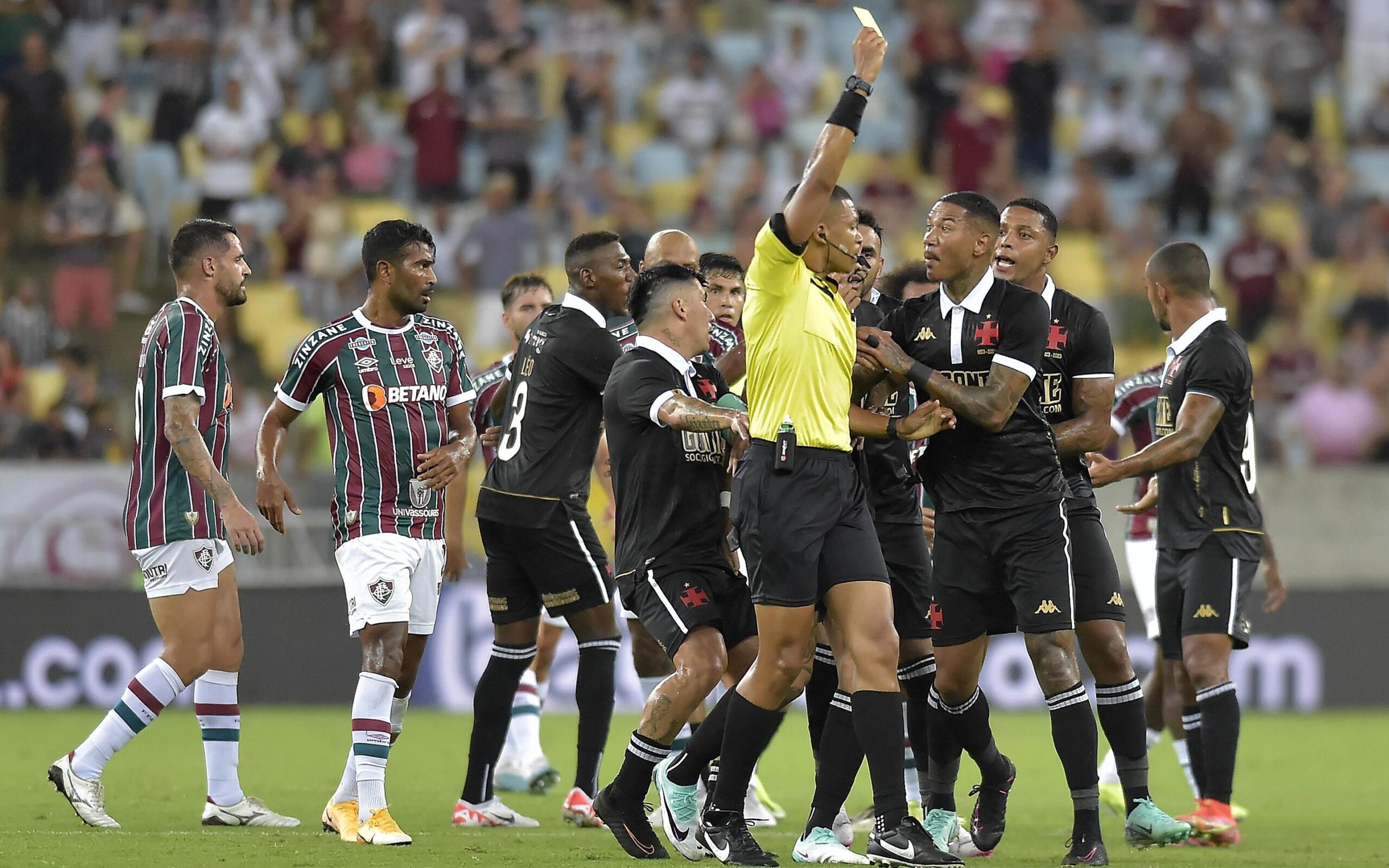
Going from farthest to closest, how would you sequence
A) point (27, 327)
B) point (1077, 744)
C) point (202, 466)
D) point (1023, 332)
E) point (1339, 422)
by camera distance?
point (1339, 422) < point (27, 327) < point (202, 466) < point (1023, 332) < point (1077, 744)

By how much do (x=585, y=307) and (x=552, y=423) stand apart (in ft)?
1.83

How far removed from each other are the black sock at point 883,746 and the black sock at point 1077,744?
761 mm

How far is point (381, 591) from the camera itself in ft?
24.2

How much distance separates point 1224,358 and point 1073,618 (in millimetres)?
1634

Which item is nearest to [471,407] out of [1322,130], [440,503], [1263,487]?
[440,503]

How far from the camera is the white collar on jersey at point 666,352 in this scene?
698cm

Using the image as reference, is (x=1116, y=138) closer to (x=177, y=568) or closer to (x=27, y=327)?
(x=27, y=327)

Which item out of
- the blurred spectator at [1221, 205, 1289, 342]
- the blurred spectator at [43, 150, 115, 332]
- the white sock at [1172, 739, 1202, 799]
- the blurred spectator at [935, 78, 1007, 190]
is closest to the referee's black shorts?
the white sock at [1172, 739, 1202, 799]

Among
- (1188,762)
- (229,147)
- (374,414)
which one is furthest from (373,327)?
(229,147)

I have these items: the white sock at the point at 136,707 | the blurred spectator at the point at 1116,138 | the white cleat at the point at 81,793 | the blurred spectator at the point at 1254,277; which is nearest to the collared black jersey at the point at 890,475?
the white sock at the point at 136,707

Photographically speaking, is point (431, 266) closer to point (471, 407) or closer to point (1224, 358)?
point (471, 407)

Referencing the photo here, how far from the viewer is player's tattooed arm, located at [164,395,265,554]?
7289 millimetres

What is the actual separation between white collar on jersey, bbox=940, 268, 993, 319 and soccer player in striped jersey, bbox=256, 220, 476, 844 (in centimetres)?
219

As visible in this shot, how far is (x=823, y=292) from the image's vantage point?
21.9ft
